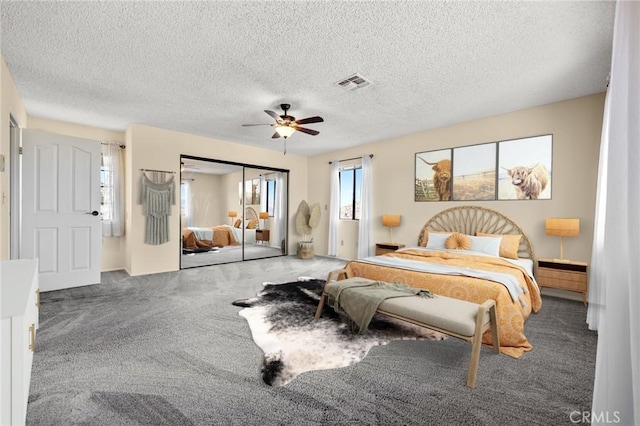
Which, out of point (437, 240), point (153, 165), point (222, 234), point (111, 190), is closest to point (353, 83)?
point (437, 240)

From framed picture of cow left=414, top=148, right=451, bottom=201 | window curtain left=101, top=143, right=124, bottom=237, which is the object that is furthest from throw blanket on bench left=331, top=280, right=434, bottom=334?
window curtain left=101, top=143, right=124, bottom=237

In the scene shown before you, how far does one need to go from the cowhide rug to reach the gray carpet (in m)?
0.09

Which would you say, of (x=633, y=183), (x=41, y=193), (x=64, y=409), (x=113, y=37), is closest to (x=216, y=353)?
(x=64, y=409)

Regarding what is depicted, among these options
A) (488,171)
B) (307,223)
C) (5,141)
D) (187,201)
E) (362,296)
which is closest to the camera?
(362,296)

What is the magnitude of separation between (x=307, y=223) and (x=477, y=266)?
4551 mm

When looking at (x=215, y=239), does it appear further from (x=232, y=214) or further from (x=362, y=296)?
(x=362, y=296)

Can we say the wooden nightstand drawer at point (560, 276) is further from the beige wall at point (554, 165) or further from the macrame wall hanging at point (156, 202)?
the macrame wall hanging at point (156, 202)

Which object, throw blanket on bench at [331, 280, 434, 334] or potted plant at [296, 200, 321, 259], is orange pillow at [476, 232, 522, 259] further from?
potted plant at [296, 200, 321, 259]

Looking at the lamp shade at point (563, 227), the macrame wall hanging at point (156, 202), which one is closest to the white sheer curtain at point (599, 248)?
the lamp shade at point (563, 227)

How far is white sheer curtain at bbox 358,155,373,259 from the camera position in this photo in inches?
238

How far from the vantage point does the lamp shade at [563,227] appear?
139 inches

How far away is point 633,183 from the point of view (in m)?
0.95

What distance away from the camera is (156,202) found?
5109 mm

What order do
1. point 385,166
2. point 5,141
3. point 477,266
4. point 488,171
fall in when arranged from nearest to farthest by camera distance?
point 5,141 < point 477,266 < point 488,171 < point 385,166
